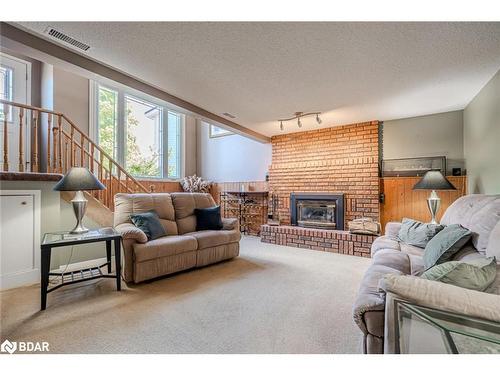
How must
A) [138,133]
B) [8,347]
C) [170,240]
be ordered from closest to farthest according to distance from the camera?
[8,347]
[170,240]
[138,133]

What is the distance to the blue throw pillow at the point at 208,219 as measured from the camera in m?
3.61

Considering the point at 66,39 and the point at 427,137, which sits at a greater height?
the point at 66,39

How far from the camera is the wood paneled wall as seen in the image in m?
3.83

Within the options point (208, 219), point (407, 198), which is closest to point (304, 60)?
point (208, 219)

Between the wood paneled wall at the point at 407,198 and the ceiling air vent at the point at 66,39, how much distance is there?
4.58 metres

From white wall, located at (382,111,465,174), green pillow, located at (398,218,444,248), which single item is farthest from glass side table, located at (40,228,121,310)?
white wall, located at (382,111,465,174)

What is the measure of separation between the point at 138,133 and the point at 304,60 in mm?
4771

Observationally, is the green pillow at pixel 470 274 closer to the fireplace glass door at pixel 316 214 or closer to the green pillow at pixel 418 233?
the green pillow at pixel 418 233

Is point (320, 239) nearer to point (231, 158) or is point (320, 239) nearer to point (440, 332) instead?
point (231, 158)

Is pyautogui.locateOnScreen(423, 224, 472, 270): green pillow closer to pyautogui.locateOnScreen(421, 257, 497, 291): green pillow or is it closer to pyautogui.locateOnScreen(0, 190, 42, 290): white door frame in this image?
pyautogui.locateOnScreen(421, 257, 497, 291): green pillow

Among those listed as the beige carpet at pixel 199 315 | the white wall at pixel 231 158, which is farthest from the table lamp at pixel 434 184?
the white wall at pixel 231 158

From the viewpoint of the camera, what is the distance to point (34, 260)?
2629mm

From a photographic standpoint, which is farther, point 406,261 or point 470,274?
point 406,261
